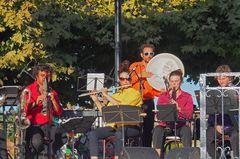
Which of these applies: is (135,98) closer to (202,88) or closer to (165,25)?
(202,88)

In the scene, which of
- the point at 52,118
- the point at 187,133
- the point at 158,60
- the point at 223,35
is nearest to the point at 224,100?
the point at 187,133

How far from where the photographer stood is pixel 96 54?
14047mm

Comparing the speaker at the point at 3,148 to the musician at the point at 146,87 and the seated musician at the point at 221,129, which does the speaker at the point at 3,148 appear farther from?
the seated musician at the point at 221,129

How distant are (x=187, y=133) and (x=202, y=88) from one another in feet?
5.19

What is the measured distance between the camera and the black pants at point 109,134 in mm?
9102

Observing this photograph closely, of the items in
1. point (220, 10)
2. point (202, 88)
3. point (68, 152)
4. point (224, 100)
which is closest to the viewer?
point (202, 88)

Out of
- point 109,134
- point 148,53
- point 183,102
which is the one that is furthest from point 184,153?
point 148,53

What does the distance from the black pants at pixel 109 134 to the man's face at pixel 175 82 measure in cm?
73

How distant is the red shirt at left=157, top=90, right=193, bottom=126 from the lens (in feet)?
29.8

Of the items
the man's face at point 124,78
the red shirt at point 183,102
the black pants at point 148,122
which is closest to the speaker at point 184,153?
the red shirt at point 183,102

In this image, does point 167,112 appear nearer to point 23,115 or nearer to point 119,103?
point 119,103

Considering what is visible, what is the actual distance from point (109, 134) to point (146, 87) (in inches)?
34.8

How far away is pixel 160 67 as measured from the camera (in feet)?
31.6

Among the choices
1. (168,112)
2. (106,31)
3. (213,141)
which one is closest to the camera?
(168,112)
